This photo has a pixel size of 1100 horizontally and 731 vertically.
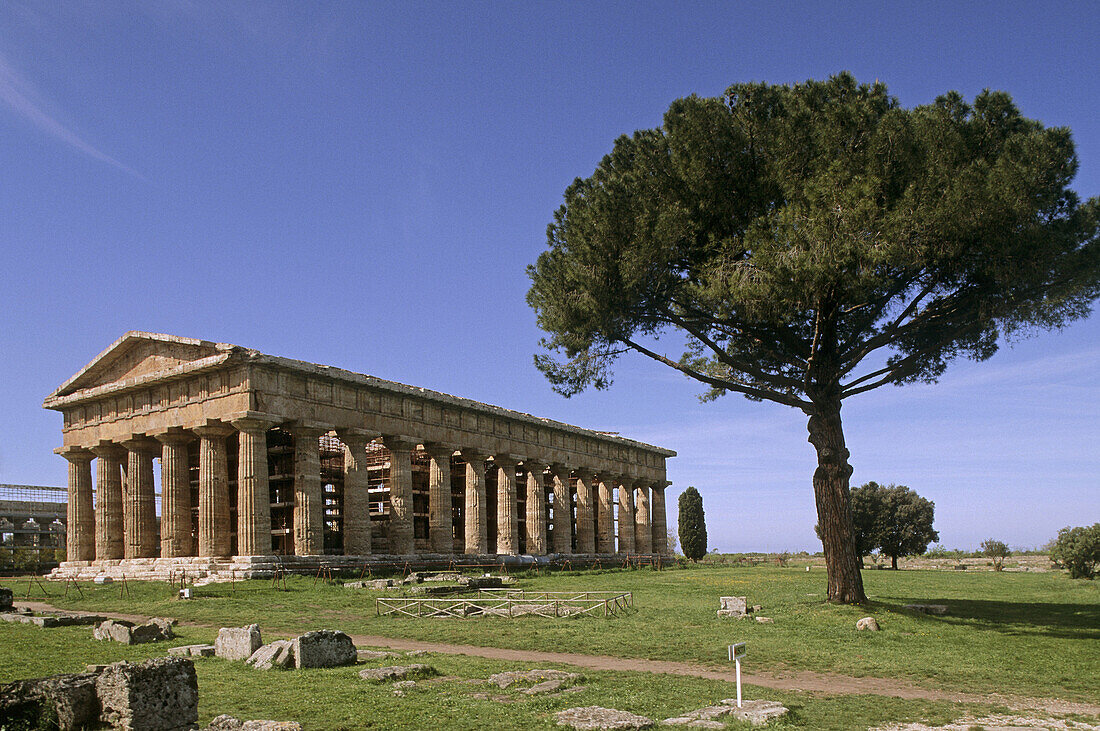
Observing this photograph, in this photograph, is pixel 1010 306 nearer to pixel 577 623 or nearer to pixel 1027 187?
pixel 1027 187

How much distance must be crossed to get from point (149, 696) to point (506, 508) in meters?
41.2

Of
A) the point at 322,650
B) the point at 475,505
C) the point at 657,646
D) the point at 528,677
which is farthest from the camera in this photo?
the point at 475,505

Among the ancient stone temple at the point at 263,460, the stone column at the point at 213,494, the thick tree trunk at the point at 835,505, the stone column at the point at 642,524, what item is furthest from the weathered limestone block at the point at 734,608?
the stone column at the point at 642,524

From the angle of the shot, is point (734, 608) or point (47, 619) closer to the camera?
point (47, 619)

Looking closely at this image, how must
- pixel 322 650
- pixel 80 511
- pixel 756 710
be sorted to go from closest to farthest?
pixel 756 710 < pixel 322 650 < pixel 80 511

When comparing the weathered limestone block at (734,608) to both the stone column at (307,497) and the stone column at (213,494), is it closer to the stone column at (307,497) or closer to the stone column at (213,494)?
the stone column at (307,497)

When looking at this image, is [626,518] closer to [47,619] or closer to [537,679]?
[47,619]

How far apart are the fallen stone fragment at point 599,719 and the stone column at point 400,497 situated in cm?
3225

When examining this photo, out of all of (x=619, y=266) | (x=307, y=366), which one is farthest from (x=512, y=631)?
(x=307, y=366)

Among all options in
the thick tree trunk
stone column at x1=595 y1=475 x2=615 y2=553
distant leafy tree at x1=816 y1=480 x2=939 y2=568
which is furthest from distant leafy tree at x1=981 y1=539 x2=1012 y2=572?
the thick tree trunk

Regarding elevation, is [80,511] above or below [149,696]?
below

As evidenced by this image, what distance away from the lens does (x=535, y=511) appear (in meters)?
53.0

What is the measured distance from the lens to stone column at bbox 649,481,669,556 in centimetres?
6538

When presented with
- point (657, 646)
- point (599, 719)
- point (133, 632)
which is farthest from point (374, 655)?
point (599, 719)
